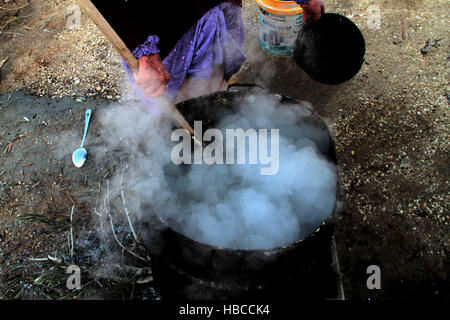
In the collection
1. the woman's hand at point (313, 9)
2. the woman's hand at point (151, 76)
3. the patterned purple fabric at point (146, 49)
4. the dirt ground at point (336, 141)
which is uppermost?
the patterned purple fabric at point (146, 49)

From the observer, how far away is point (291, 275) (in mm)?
1599

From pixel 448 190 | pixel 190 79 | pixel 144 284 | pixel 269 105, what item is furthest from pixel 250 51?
pixel 144 284

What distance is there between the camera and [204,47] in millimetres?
2521

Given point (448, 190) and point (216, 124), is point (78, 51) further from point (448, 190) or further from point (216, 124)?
point (448, 190)

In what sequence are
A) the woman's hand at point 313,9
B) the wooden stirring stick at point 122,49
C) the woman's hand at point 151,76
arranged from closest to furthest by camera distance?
the wooden stirring stick at point 122,49, the woman's hand at point 151,76, the woman's hand at point 313,9

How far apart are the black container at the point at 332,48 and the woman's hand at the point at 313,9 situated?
0.05 metres

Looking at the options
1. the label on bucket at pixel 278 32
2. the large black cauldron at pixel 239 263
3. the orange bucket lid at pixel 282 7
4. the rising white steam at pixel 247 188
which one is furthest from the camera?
the label on bucket at pixel 278 32

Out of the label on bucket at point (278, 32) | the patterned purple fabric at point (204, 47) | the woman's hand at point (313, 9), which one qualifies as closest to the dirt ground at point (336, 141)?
the label on bucket at point (278, 32)

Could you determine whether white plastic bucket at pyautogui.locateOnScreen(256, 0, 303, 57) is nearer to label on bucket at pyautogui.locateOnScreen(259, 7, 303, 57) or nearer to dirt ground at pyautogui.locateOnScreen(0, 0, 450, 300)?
label on bucket at pyautogui.locateOnScreen(259, 7, 303, 57)

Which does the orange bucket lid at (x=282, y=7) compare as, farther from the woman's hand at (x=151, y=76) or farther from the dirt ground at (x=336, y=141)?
the woman's hand at (x=151, y=76)

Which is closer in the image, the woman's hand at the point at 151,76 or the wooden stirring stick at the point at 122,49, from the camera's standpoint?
the wooden stirring stick at the point at 122,49

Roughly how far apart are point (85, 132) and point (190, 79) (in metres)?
1.39

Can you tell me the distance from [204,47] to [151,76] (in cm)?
78

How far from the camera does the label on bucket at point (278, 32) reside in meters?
3.24
